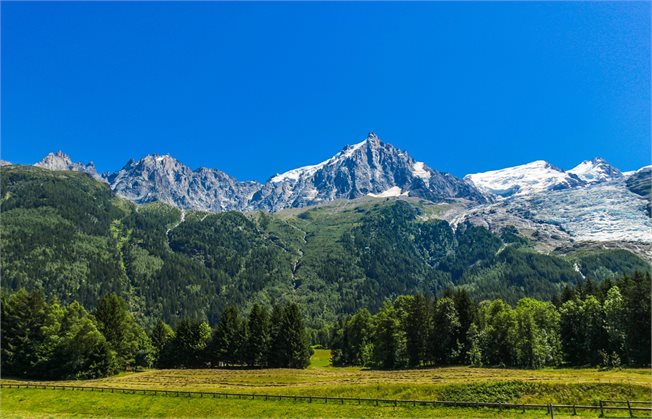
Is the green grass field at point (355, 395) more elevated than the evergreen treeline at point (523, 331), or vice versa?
the evergreen treeline at point (523, 331)

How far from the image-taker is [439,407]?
2339 inches

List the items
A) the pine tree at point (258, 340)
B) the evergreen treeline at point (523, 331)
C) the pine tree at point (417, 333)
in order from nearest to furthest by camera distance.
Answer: the evergreen treeline at point (523, 331)
the pine tree at point (417, 333)
the pine tree at point (258, 340)

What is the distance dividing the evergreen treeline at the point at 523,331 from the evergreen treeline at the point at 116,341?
28.6 meters

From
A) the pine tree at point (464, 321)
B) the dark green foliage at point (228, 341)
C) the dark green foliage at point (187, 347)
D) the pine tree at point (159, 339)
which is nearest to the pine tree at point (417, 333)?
the pine tree at point (464, 321)

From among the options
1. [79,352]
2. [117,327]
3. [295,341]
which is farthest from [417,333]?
[79,352]

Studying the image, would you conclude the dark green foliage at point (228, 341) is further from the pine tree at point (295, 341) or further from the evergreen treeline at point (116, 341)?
the pine tree at point (295, 341)

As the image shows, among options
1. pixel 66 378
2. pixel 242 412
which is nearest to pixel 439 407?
pixel 242 412

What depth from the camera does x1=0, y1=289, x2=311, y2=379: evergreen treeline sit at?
103062mm

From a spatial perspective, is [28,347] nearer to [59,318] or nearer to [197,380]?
[59,318]

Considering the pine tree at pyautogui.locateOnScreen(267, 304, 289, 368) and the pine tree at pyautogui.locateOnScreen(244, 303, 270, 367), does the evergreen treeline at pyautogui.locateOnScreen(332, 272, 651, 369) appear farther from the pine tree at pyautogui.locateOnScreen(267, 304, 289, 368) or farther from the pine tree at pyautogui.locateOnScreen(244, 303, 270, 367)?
the pine tree at pyautogui.locateOnScreen(244, 303, 270, 367)

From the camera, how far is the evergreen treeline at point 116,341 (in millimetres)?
103062

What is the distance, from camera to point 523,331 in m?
102

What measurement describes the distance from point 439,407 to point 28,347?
94.9 metres

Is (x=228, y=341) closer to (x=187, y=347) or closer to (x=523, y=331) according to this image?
(x=187, y=347)
